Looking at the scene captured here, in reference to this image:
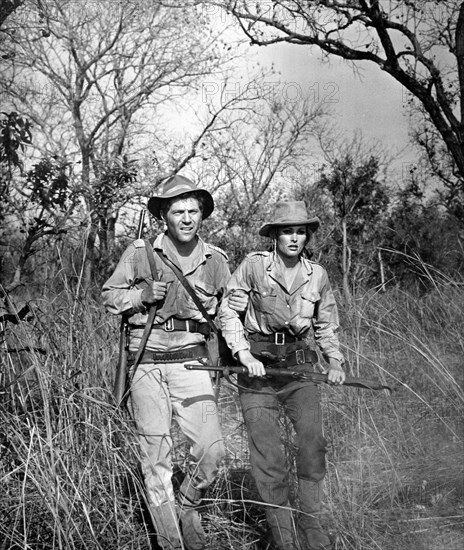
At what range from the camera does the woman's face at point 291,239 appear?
3385 millimetres

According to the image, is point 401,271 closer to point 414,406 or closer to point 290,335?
point 414,406

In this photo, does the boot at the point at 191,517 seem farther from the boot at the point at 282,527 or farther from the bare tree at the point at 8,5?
the bare tree at the point at 8,5

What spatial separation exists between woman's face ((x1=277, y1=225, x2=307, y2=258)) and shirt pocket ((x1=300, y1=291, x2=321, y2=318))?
0.21m

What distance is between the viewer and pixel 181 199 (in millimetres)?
3400

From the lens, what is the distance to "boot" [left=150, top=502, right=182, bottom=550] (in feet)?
10.2

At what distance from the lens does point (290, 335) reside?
3.39m

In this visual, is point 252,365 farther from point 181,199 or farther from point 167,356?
point 181,199

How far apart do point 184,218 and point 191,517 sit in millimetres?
1435

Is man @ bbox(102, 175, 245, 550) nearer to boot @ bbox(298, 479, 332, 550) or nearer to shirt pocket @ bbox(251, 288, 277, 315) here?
shirt pocket @ bbox(251, 288, 277, 315)

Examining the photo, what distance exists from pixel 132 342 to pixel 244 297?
0.59m

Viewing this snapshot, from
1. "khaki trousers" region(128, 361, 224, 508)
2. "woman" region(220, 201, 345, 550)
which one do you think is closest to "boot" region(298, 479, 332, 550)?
"woman" region(220, 201, 345, 550)

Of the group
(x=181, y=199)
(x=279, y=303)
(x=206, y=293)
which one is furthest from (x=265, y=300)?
(x=181, y=199)

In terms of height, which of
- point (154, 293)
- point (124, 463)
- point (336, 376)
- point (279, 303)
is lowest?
point (124, 463)

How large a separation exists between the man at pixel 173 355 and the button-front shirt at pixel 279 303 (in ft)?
0.58
